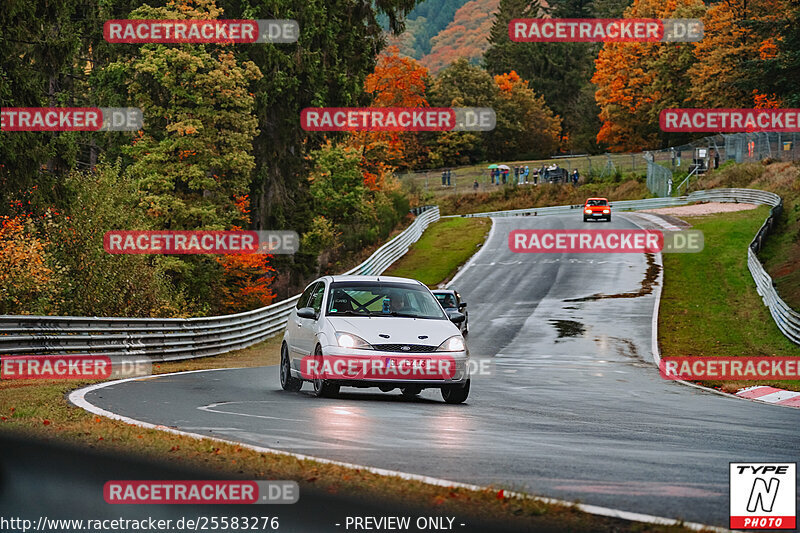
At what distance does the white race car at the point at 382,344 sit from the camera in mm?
13375

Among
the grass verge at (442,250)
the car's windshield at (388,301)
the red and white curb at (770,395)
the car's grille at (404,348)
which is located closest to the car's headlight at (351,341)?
the car's grille at (404,348)

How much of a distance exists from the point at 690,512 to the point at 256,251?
42.0m

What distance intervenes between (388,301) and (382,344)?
57.0 inches

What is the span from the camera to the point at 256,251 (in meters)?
47.2

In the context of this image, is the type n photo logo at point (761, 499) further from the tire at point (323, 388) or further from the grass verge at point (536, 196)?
the grass verge at point (536, 196)

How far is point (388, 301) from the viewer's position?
48.5ft

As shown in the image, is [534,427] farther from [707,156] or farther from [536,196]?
[536,196]

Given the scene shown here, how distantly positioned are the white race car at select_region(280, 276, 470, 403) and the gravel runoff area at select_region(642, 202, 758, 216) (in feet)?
171

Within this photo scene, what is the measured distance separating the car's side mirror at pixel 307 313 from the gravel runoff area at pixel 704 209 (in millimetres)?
52288

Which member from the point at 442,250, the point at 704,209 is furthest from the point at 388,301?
the point at 704,209

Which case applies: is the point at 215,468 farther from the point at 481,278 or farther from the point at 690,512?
the point at 481,278

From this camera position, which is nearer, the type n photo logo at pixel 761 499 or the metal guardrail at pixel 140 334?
the type n photo logo at pixel 761 499

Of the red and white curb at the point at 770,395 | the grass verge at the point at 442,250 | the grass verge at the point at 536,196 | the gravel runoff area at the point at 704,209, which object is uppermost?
the grass verge at the point at 536,196

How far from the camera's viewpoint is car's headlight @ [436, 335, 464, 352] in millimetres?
13562
